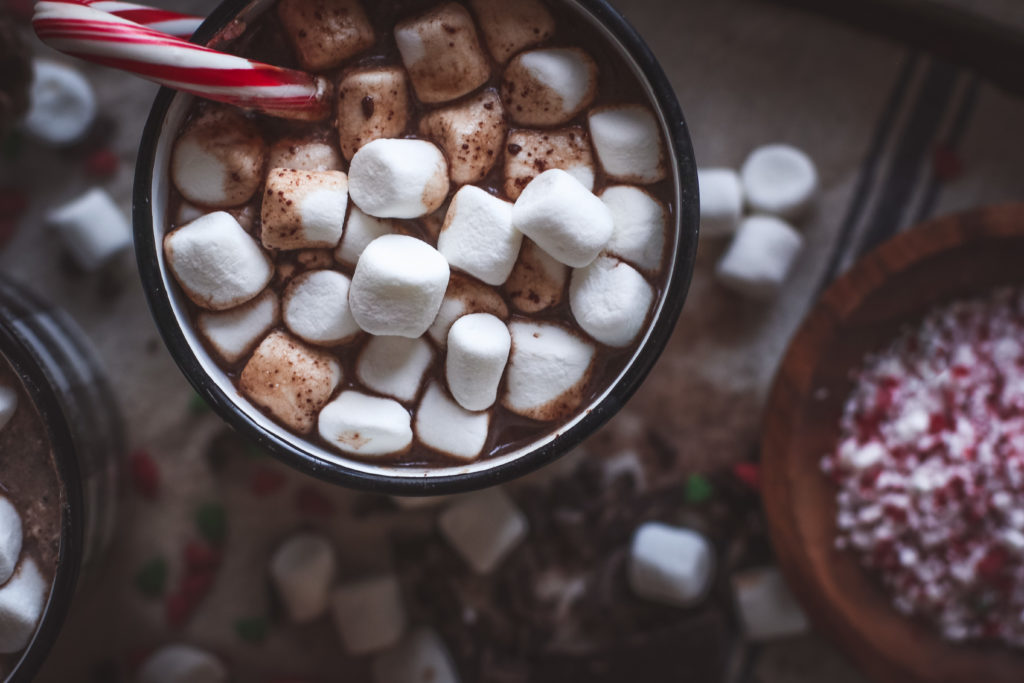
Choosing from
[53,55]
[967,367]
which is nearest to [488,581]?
[967,367]

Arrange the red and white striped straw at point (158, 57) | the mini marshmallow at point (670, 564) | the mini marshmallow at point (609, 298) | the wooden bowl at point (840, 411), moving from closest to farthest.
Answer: the red and white striped straw at point (158, 57)
the mini marshmallow at point (609, 298)
the wooden bowl at point (840, 411)
the mini marshmallow at point (670, 564)

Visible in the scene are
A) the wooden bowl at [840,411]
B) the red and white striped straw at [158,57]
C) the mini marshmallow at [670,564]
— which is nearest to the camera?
the red and white striped straw at [158,57]

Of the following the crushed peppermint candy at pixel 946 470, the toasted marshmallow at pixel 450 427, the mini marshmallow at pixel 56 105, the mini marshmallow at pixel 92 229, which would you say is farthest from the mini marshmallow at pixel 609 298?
the mini marshmallow at pixel 56 105

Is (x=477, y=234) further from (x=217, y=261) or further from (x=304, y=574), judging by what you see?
(x=304, y=574)

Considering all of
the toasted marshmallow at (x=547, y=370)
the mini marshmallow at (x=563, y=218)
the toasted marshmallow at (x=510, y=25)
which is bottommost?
the toasted marshmallow at (x=547, y=370)

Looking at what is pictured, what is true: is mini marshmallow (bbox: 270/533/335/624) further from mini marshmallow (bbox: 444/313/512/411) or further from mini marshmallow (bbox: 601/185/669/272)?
mini marshmallow (bbox: 601/185/669/272)

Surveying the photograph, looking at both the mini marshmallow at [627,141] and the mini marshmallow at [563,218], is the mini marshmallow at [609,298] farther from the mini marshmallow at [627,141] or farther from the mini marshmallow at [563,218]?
Answer: the mini marshmallow at [627,141]
